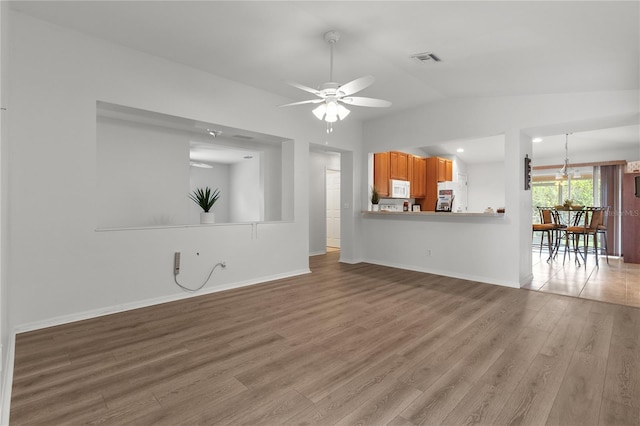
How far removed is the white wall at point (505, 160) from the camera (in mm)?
3893

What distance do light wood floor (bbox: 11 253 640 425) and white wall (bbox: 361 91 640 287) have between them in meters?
1.08

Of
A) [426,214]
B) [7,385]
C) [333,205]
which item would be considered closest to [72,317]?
[7,385]

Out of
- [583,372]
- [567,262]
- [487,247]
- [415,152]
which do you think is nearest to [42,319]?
[583,372]

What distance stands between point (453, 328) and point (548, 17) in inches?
106

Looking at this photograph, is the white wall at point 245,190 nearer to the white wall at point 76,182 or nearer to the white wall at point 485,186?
the white wall at point 76,182

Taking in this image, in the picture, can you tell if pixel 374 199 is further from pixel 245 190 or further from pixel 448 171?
pixel 245 190

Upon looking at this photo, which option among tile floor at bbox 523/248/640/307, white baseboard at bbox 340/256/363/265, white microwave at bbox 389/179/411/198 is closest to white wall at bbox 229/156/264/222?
white baseboard at bbox 340/256/363/265

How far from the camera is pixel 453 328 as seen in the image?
2881 millimetres

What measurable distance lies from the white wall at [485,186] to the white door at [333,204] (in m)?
4.32

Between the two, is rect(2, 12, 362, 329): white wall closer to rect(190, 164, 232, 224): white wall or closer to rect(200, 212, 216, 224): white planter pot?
rect(200, 212, 216, 224): white planter pot

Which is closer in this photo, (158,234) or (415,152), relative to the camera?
(158,234)

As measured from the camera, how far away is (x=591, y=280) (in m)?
4.71

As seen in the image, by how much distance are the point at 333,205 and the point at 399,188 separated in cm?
191

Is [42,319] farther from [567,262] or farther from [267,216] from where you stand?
[567,262]
